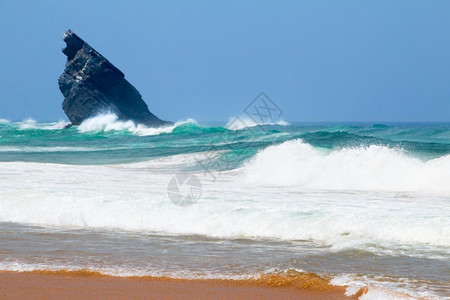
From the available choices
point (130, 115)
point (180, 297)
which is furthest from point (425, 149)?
point (130, 115)

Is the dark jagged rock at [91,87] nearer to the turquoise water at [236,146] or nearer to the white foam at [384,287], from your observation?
the turquoise water at [236,146]

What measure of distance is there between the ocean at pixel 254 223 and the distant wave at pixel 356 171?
0.03 metres

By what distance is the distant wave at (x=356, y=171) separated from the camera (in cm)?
1270

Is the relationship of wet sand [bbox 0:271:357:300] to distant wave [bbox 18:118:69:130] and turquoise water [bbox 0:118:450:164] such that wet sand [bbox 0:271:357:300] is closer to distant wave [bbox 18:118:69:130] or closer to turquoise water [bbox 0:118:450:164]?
turquoise water [bbox 0:118:450:164]

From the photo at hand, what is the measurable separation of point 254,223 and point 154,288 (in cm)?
317

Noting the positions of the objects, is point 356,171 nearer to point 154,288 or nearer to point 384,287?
point 384,287

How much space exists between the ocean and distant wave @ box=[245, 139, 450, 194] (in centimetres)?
3

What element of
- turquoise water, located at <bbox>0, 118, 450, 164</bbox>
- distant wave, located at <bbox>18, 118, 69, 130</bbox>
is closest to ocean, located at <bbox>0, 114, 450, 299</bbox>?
turquoise water, located at <bbox>0, 118, 450, 164</bbox>

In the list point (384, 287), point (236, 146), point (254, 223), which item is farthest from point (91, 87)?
point (384, 287)

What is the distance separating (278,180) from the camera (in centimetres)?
1389

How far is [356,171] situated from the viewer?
1369 centimetres

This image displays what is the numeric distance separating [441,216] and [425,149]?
14850mm

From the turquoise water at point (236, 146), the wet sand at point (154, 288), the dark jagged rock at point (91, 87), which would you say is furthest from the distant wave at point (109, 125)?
the wet sand at point (154, 288)

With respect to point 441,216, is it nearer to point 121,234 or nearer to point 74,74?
point 121,234
